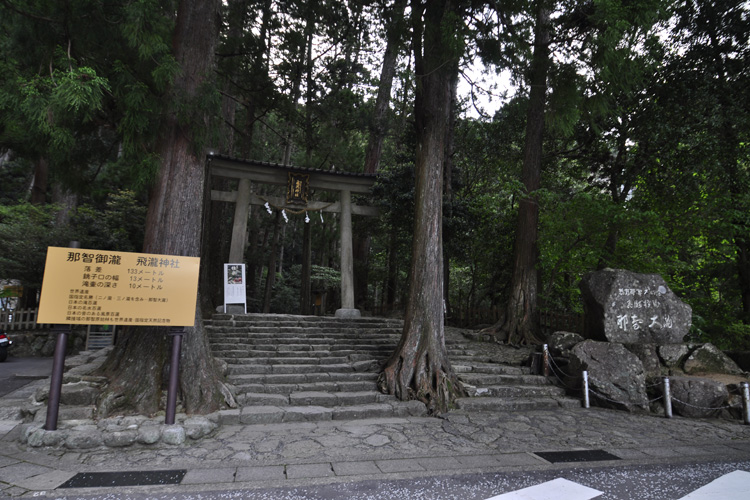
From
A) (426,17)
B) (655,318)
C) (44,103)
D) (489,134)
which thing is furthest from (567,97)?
(44,103)

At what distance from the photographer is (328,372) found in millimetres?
7512

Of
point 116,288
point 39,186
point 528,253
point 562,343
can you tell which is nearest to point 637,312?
point 562,343

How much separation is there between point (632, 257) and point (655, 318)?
3159mm

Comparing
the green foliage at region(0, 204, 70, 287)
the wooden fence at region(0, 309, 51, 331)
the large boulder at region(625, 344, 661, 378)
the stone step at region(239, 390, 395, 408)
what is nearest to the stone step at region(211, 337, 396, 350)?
the stone step at region(239, 390, 395, 408)

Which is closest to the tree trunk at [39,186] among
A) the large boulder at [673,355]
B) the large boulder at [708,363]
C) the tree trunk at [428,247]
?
the tree trunk at [428,247]

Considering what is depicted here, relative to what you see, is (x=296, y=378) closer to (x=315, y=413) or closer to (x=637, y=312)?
(x=315, y=413)

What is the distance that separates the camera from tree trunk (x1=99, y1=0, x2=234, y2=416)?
533cm

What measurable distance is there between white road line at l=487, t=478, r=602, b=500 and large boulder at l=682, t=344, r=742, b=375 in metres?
5.58

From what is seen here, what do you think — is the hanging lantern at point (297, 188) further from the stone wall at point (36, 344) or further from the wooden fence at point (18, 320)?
the wooden fence at point (18, 320)

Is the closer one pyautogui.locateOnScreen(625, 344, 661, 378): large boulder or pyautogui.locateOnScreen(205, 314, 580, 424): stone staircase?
pyautogui.locateOnScreen(205, 314, 580, 424): stone staircase

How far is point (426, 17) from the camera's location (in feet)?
23.5

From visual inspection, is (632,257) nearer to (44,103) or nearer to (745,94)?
(745,94)

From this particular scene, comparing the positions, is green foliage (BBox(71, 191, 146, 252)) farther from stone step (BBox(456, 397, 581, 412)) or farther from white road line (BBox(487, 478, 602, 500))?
white road line (BBox(487, 478, 602, 500))

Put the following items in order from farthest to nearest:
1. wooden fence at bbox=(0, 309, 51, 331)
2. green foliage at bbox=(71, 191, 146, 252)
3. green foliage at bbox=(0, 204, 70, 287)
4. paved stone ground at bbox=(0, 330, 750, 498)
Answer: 1. green foliage at bbox=(71, 191, 146, 252)
2. wooden fence at bbox=(0, 309, 51, 331)
3. green foliage at bbox=(0, 204, 70, 287)
4. paved stone ground at bbox=(0, 330, 750, 498)
